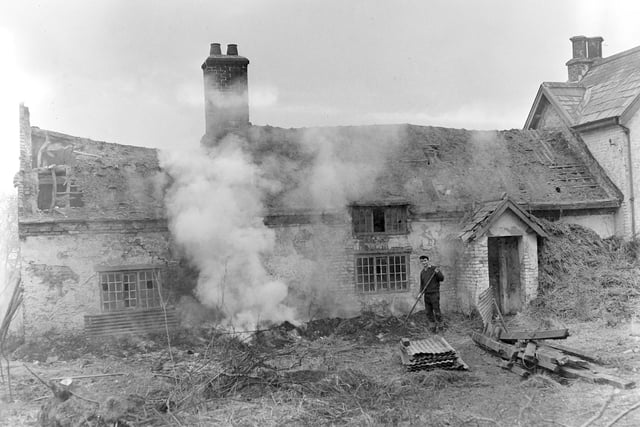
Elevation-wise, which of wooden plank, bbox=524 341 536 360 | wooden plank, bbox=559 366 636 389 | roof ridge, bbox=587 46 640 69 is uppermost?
roof ridge, bbox=587 46 640 69

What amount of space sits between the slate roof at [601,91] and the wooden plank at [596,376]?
12.2 m

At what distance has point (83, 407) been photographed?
8859 millimetres

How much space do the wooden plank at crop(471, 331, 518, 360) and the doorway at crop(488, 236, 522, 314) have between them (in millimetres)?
4163

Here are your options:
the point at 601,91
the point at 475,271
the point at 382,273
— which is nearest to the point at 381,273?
the point at 382,273

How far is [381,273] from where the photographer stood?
17.2 metres

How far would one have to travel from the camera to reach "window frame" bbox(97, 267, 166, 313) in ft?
50.1

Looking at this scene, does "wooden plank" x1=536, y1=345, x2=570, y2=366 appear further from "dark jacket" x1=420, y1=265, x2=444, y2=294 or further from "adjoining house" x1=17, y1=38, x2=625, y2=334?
"adjoining house" x1=17, y1=38, x2=625, y2=334

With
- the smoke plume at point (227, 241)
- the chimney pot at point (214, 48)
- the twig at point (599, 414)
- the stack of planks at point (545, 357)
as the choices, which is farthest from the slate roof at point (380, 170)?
the twig at point (599, 414)

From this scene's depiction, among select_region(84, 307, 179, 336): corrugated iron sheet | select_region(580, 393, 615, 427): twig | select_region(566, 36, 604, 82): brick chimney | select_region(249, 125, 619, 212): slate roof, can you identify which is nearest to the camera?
select_region(580, 393, 615, 427): twig

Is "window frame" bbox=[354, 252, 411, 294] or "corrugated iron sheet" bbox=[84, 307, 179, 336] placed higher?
"window frame" bbox=[354, 252, 411, 294]

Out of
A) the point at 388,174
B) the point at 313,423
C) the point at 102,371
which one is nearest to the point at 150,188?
the point at 102,371

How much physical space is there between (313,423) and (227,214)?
311 inches

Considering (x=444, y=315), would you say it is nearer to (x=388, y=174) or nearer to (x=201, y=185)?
(x=388, y=174)

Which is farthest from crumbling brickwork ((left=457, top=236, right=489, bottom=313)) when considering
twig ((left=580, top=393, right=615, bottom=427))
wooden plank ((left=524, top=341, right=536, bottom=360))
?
twig ((left=580, top=393, right=615, bottom=427))
